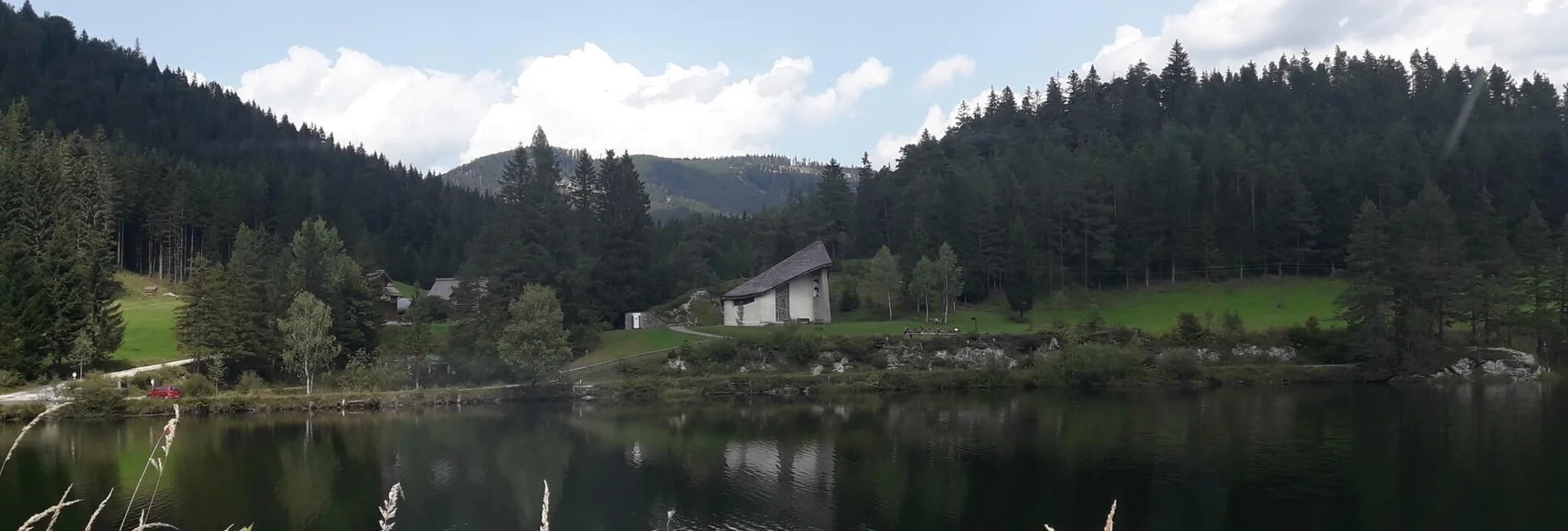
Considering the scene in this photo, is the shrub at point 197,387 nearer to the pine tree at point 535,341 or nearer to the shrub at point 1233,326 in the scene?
the pine tree at point 535,341

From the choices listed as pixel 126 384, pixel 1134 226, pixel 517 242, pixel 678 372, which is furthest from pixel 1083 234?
pixel 126 384

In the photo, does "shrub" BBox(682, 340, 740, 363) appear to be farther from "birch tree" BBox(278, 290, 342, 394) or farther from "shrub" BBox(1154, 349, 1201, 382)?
"shrub" BBox(1154, 349, 1201, 382)

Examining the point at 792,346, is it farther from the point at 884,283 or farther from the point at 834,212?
the point at 834,212

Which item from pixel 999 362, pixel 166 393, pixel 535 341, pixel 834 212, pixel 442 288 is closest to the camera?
pixel 166 393

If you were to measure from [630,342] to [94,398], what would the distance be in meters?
26.1

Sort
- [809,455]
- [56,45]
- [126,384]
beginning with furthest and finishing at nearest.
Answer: [56,45]
[126,384]
[809,455]

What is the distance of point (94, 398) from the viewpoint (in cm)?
4478

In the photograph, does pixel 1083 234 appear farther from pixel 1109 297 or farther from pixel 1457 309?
pixel 1457 309

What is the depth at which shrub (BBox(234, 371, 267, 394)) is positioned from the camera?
160 feet

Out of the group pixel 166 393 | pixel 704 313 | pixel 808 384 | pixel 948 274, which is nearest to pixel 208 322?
pixel 166 393

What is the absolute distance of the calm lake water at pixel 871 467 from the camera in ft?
79.0

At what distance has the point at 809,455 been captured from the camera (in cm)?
3266

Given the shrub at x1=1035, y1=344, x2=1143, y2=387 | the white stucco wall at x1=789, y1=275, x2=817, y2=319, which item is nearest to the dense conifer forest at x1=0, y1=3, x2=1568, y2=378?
the white stucco wall at x1=789, y1=275, x2=817, y2=319

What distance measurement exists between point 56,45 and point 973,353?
167539 millimetres
